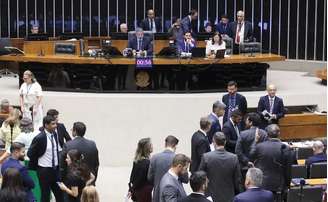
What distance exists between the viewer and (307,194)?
10891 millimetres

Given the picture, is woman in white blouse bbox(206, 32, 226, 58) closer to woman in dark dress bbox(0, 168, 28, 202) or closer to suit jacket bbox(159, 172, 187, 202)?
suit jacket bbox(159, 172, 187, 202)

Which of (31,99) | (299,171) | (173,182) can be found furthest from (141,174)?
(31,99)

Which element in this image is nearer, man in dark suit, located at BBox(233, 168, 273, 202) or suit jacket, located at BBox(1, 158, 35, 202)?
man in dark suit, located at BBox(233, 168, 273, 202)

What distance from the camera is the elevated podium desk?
59.0ft

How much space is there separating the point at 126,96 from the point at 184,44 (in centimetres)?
212

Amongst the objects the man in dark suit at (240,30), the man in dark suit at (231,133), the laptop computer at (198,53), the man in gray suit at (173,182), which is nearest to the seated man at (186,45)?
the laptop computer at (198,53)

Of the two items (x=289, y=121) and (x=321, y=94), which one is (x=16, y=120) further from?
(x=321, y=94)

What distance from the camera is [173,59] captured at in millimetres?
17891

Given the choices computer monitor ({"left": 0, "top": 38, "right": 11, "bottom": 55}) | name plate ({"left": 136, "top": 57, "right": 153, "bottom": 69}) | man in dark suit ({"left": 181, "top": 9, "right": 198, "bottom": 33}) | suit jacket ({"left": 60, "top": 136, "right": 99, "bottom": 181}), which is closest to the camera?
suit jacket ({"left": 60, "top": 136, "right": 99, "bottom": 181})

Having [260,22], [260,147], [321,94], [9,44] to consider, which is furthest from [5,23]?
[260,147]

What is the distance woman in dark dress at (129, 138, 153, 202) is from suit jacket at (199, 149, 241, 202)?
719mm

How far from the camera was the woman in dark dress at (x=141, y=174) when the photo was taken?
10.6m

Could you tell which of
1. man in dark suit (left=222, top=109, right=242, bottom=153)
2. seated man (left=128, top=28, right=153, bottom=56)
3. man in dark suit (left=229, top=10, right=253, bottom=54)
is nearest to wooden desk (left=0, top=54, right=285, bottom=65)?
seated man (left=128, top=28, right=153, bottom=56)

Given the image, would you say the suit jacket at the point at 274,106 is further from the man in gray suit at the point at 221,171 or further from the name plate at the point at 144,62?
the man in gray suit at the point at 221,171
